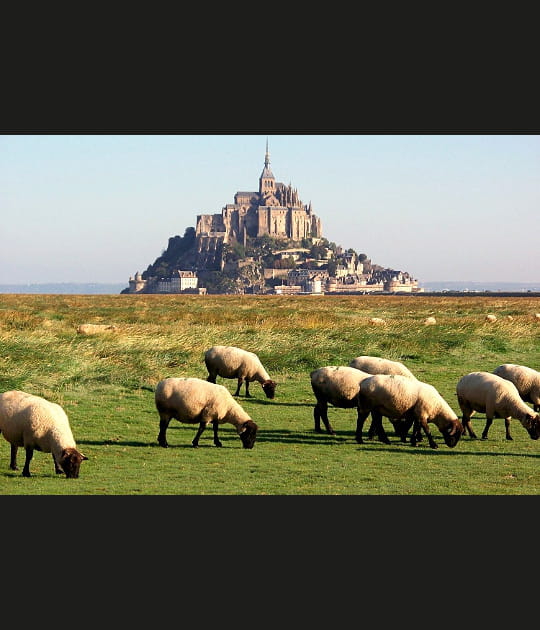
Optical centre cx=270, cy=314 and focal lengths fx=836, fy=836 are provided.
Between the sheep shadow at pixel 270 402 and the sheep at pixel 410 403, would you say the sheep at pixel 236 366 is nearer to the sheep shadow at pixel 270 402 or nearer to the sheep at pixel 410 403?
the sheep shadow at pixel 270 402

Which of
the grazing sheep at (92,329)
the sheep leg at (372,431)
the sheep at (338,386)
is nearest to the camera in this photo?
the sheep leg at (372,431)

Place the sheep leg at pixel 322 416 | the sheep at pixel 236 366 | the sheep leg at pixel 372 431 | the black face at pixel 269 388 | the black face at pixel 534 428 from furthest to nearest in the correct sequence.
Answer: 1. the sheep at pixel 236 366
2. the black face at pixel 269 388
3. the sheep leg at pixel 322 416
4. the sheep leg at pixel 372 431
5. the black face at pixel 534 428

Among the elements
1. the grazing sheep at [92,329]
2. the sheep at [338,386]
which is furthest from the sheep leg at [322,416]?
the grazing sheep at [92,329]

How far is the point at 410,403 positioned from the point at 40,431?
5.53m

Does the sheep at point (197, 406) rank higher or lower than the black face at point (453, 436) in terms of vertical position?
higher

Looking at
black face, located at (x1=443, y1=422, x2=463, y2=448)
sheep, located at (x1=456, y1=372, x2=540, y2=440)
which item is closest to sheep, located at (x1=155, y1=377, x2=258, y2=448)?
black face, located at (x1=443, y1=422, x2=463, y2=448)

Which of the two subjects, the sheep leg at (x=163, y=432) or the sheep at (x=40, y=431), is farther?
the sheep leg at (x=163, y=432)

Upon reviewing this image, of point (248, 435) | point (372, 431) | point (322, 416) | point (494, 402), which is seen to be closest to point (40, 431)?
point (248, 435)

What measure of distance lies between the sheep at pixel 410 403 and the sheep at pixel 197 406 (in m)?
1.89

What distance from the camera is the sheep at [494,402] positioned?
43.9 feet

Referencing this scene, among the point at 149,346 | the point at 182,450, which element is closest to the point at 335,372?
the point at 182,450

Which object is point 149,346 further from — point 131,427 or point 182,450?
point 182,450

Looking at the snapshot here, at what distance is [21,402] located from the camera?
10.9 m

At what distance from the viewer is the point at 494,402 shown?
1359 cm
